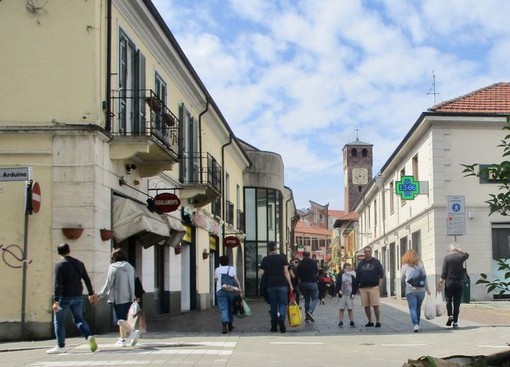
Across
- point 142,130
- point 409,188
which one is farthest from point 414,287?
point 409,188

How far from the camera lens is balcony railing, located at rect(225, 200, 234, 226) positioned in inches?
1283

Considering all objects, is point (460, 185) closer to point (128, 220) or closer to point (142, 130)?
point (142, 130)

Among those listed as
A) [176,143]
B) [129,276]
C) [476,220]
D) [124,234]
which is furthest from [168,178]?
[476,220]

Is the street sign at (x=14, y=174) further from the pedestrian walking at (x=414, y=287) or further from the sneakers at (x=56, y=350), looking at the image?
the pedestrian walking at (x=414, y=287)

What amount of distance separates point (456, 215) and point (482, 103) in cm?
605

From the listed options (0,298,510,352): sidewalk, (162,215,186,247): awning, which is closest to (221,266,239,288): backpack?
(0,298,510,352): sidewalk

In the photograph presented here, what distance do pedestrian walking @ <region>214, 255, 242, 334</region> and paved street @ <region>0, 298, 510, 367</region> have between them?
29 centimetres

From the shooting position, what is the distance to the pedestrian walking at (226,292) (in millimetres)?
14742

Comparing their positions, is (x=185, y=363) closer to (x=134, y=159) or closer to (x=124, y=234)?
(x=124, y=234)

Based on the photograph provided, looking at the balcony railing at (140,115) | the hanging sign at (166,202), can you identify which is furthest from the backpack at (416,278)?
the hanging sign at (166,202)

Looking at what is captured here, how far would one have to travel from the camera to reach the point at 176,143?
20.5 metres

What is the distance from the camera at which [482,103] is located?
30.2 meters

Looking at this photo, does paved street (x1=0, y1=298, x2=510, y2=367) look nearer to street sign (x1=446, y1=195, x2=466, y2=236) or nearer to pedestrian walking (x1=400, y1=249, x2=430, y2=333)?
pedestrian walking (x1=400, y1=249, x2=430, y2=333)

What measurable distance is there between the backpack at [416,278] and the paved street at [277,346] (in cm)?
91
